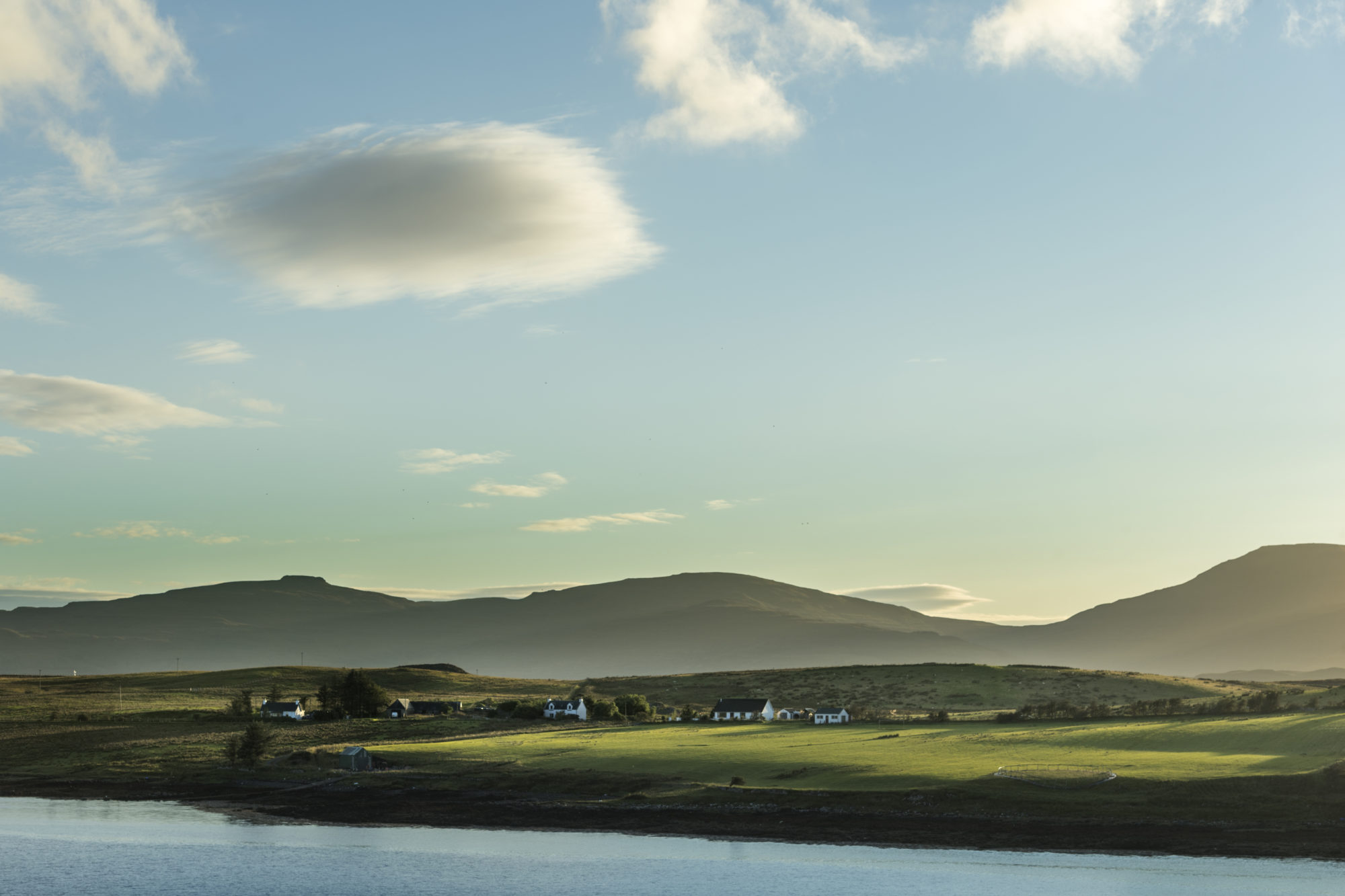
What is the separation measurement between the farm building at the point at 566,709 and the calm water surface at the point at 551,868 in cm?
8065

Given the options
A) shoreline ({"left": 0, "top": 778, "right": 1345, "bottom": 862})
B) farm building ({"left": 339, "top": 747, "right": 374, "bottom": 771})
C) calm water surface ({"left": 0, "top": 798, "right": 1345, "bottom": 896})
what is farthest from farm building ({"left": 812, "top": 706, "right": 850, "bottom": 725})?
calm water surface ({"left": 0, "top": 798, "right": 1345, "bottom": 896})

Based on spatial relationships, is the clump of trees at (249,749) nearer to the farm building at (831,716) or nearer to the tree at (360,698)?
the tree at (360,698)

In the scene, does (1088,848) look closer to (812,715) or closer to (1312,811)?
(1312,811)

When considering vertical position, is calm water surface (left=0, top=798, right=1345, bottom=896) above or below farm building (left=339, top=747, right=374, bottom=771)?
below

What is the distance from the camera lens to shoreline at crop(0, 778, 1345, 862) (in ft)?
218

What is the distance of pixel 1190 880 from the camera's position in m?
59.8

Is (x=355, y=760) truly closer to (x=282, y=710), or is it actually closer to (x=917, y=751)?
(x=917, y=751)

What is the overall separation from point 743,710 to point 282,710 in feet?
207

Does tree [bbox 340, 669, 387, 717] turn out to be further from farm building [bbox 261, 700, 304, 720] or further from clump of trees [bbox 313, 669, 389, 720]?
farm building [bbox 261, 700, 304, 720]

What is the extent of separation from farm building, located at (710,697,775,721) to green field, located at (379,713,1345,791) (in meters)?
36.0

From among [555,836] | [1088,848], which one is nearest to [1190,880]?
[1088,848]

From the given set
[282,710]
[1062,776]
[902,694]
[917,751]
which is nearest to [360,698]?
[282,710]

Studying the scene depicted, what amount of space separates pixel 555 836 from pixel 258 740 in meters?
45.0

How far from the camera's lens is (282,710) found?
16238 centimetres
